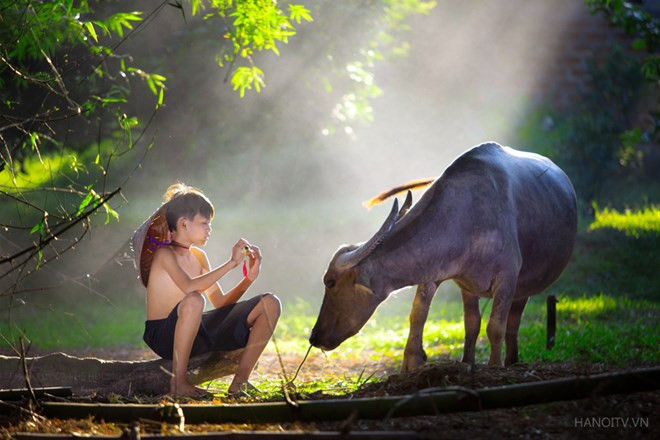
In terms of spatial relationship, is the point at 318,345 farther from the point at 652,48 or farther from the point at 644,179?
the point at 644,179

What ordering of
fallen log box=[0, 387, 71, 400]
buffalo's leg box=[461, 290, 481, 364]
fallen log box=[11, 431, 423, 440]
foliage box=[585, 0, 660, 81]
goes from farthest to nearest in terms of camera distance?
foliage box=[585, 0, 660, 81] → buffalo's leg box=[461, 290, 481, 364] → fallen log box=[0, 387, 71, 400] → fallen log box=[11, 431, 423, 440]

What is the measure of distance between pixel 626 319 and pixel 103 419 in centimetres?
638

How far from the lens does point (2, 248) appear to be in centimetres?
1075

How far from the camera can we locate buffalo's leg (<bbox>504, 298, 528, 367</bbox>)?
23.0 feet

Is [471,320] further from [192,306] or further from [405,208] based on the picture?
[192,306]

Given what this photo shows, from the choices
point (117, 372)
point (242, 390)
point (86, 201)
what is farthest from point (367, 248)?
point (117, 372)

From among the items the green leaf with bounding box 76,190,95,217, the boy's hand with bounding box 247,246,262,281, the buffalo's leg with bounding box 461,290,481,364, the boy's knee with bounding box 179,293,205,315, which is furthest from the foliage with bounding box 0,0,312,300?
the buffalo's leg with bounding box 461,290,481,364

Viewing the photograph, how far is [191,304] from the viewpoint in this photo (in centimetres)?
565

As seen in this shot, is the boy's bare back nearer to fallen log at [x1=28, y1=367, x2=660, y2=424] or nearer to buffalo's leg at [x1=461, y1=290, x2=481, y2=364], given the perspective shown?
fallen log at [x1=28, y1=367, x2=660, y2=424]

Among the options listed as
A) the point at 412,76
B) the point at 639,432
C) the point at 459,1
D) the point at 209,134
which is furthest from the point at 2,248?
the point at 459,1

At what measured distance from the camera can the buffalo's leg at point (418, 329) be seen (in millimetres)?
6016

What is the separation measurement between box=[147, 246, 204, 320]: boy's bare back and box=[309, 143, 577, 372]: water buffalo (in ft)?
3.17

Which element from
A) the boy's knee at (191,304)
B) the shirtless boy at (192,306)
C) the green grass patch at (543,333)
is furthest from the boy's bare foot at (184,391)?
the green grass patch at (543,333)

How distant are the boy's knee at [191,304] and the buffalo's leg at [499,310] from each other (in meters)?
1.95
